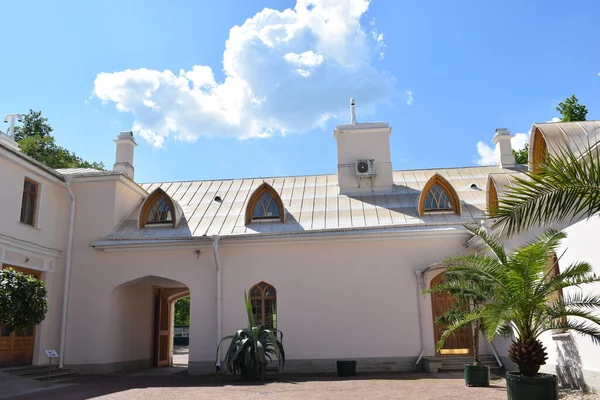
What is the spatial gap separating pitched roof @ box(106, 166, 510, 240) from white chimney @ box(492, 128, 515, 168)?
49 centimetres

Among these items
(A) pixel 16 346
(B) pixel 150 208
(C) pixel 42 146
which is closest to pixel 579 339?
(B) pixel 150 208

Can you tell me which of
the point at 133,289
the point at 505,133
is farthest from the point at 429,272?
the point at 133,289

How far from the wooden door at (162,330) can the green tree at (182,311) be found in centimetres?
2077

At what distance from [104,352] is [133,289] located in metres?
2.42

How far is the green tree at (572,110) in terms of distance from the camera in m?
22.5

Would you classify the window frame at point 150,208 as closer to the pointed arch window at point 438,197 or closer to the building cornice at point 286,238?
the building cornice at point 286,238

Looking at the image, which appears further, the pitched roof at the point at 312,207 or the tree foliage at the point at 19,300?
the pitched roof at the point at 312,207

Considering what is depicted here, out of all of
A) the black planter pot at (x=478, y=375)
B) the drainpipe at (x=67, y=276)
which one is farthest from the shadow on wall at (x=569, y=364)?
the drainpipe at (x=67, y=276)

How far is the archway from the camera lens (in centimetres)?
1555

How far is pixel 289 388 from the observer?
440 inches

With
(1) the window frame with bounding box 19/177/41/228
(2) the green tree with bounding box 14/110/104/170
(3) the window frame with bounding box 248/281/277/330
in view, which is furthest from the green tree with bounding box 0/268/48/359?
(2) the green tree with bounding box 14/110/104/170

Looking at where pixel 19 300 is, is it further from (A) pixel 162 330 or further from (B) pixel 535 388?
(A) pixel 162 330

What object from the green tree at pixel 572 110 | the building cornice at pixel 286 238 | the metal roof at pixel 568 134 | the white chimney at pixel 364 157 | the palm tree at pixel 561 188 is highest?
the green tree at pixel 572 110

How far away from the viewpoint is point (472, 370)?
424 inches
